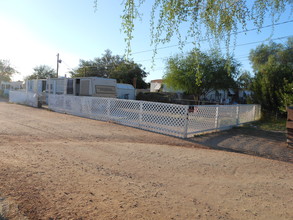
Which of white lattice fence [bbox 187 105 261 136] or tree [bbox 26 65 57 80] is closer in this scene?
white lattice fence [bbox 187 105 261 136]

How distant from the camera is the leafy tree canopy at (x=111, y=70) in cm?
3362

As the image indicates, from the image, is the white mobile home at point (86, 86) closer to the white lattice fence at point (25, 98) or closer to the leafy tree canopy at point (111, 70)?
the white lattice fence at point (25, 98)

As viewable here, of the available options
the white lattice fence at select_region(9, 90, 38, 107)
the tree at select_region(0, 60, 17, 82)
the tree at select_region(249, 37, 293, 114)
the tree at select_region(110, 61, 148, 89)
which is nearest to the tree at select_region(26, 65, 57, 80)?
the tree at select_region(0, 60, 17, 82)

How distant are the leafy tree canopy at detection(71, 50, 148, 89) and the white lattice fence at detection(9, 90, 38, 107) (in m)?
15.7

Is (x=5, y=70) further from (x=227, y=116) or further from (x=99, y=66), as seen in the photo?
(x=227, y=116)

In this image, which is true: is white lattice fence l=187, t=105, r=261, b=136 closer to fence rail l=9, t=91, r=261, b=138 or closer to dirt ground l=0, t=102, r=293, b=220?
fence rail l=9, t=91, r=261, b=138

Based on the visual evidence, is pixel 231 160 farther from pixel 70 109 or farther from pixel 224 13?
pixel 70 109

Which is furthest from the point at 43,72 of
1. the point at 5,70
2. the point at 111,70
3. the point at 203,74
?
the point at 203,74

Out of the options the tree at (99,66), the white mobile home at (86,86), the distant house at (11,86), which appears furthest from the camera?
the tree at (99,66)

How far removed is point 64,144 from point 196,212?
4027 millimetres

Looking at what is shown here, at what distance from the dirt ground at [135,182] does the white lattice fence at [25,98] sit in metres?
11.9

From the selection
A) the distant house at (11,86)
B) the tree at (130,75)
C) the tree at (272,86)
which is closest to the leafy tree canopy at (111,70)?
the tree at (130,75)

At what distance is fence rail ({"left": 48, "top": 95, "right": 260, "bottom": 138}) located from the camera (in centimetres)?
748

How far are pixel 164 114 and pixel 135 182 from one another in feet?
15.6
